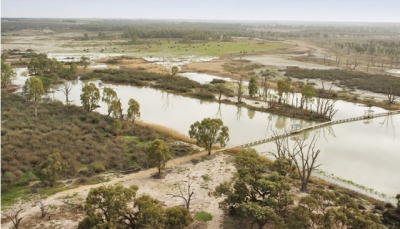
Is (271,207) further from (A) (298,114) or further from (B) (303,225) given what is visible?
(A) (298,114)

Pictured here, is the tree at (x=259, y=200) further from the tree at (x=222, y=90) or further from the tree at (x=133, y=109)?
the tree at (x=222, y=90)

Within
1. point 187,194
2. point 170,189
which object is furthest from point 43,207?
point 187,194

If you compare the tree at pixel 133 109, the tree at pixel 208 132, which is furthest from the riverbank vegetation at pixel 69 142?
the tree at pixel 208 132

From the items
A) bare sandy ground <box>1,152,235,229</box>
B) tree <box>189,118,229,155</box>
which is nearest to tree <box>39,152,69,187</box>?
bare sandy ground <box>1,152,235,229</box>

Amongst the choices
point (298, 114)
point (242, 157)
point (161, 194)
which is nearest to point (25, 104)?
point (161, 194)

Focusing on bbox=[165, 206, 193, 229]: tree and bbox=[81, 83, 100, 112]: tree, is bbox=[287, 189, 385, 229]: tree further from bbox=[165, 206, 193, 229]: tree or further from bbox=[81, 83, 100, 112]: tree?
bbox=[81, 83, 100, 112]: tree
